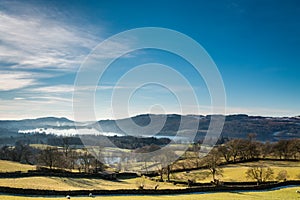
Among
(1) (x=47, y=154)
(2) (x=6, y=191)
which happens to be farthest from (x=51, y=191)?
(1) (x=47, y=154)

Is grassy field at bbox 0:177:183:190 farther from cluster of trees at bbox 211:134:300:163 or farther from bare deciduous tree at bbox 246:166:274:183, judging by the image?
cluster of trees at bbox 211:134:300:163

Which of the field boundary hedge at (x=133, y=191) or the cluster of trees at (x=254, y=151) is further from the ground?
the cluster of trees at (x=254, y=151)

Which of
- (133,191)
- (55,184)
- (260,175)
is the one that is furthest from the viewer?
(260,175)

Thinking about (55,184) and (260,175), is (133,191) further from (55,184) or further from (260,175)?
(260,175)

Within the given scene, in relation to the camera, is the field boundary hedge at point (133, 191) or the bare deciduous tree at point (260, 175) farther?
the bare deciduous tree at point (260, 175)

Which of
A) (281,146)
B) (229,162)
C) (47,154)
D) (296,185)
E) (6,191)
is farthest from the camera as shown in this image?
(281,146)

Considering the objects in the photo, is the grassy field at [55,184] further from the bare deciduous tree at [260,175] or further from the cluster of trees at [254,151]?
the cluster of trees at [254,151]

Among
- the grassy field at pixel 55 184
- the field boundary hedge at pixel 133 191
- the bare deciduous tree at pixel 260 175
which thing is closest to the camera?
the field boundary hedge at pixel 133 191

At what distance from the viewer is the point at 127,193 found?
3556 centimetres

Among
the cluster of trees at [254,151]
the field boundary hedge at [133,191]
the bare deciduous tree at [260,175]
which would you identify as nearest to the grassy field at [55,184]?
the field boundary hedge at [133,191]

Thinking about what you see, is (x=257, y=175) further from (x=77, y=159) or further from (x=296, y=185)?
(x=77, y=159)

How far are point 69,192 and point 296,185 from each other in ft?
120

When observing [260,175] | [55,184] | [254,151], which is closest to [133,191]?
[55,184]

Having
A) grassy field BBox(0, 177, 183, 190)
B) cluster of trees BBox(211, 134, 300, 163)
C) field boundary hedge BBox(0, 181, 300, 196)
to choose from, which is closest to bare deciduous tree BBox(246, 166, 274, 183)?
field boundary hedge BBox(0, 181, 300, 196)
